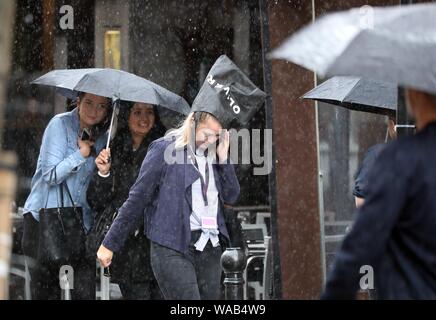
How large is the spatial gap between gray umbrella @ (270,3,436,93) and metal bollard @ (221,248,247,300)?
2690 mm

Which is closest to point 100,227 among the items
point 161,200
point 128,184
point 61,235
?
point 61,235

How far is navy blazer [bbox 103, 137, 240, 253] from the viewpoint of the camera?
6.84m

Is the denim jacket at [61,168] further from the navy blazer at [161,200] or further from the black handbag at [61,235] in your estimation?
the navy blazer at [161,200]

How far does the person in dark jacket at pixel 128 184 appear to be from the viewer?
7.64 metres

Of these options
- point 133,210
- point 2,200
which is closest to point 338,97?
point 133,210

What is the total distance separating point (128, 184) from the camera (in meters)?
8.02

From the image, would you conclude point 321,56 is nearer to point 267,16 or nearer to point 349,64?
point 349,64

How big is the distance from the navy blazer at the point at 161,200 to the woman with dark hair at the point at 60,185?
99 centimetres

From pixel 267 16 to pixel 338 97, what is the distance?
1.83m

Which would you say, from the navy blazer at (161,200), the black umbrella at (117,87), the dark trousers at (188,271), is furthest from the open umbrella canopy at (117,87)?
the dark trousers at (188,271)

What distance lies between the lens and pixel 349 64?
13.1 ft

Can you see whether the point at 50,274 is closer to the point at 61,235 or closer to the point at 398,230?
the point at 61,235
